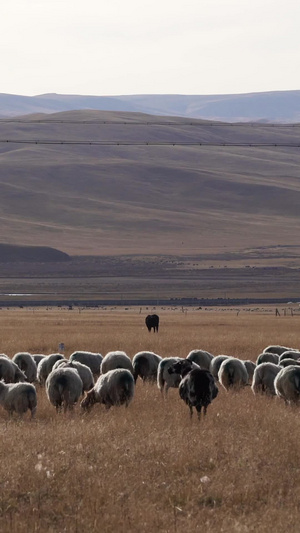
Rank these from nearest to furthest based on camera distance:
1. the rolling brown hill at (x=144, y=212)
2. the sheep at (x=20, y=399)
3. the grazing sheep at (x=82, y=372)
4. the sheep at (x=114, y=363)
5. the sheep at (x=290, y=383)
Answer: the sheep at (x=20, y=399) → the sheep at (x=290, y=383) → the grazing sheep at (x=82, y=372) → the sheep at (x=114, y=363) → the rolling brown hill at (x=144, y=212)

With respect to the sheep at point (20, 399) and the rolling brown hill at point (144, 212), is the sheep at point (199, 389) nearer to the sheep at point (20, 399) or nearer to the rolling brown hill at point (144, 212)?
the sheep at point (20, 399)

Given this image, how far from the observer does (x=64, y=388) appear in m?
15.8

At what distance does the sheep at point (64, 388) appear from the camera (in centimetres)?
1584

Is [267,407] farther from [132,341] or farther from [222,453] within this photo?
[132,341]

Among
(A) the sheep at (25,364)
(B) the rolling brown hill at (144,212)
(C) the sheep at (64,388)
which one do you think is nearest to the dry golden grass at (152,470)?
(C) the sheep at (64,388)

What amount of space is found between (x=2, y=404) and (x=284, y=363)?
6.83m

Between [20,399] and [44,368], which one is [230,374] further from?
[20,399]

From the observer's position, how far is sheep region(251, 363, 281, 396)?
58.9 feet

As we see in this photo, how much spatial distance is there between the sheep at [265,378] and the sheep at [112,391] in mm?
3073

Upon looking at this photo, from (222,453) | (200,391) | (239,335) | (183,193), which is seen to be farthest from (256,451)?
(183,193)

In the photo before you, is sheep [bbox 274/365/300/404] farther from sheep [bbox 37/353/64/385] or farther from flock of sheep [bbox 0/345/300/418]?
sheep [bbox 37/353/64/385]

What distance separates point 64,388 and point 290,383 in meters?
3.79

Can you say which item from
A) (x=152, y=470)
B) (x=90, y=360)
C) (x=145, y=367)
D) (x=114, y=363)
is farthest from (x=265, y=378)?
(x=152, y=470)

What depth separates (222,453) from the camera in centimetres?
1180
